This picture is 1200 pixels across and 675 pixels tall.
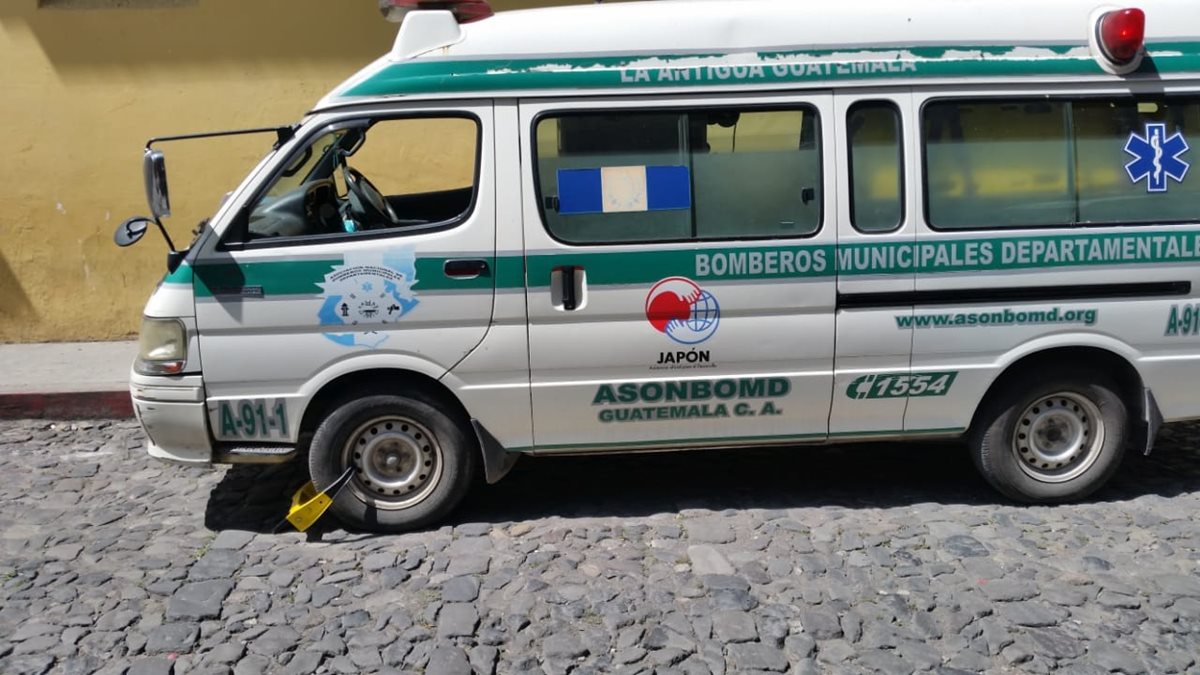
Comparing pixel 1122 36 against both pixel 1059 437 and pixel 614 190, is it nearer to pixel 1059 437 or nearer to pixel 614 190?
pixel 1059 437

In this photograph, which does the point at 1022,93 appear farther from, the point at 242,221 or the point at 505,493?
the point at 242,221

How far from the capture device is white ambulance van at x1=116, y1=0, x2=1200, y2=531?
5.00m

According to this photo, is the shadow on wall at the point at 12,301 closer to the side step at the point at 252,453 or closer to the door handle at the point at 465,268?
the side step at the point at 252,453

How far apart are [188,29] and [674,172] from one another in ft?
17.1

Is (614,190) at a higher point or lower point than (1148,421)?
higher

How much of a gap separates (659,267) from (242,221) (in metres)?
1.91

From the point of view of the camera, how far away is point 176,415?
5074 mm

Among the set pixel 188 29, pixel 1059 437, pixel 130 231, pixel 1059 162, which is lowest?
pixel 1059 437

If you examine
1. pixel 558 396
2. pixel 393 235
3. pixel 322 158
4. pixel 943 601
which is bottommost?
pixel 943 601

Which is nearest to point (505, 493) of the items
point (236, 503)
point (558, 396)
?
point (558, 396)

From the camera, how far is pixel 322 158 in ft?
17.3

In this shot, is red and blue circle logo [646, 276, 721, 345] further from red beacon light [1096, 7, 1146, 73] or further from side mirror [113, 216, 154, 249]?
side mirror [113, 216, 154, 249]

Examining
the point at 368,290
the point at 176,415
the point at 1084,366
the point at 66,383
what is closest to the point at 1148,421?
the point at 1084,366

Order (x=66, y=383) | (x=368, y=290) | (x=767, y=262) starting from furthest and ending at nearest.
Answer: (x=66, y=383)
(x=767, y=262)
(x=368, y=290)
